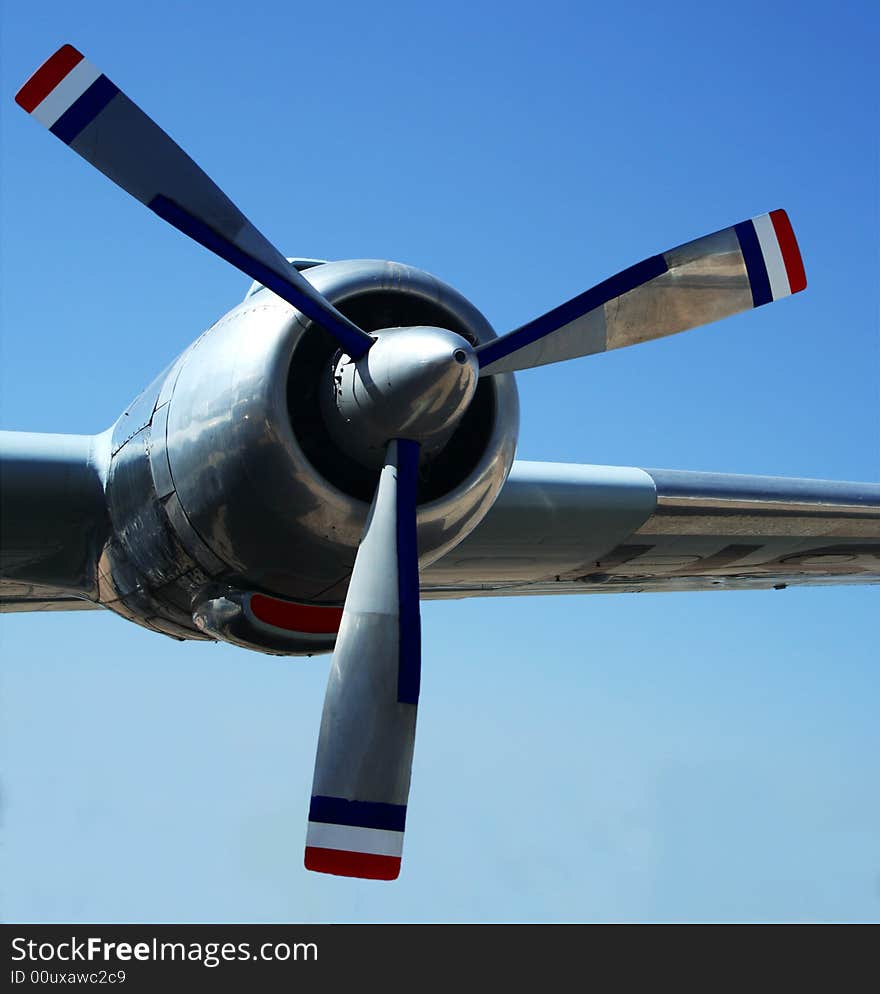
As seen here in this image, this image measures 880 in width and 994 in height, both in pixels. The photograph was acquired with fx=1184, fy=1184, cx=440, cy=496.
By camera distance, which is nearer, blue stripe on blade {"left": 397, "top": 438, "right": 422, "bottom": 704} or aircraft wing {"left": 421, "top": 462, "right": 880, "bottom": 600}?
blue stripe on blade {"left": 397, "top": 438, "right": 422, "bottom": 704}

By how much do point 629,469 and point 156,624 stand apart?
4199 millimetres

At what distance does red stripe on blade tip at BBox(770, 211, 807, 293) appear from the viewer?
7.04 metres

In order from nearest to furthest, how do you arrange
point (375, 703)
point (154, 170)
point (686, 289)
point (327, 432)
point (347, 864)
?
point (347, 864)
point (375, 703)
point (154, 170)
point (327, 432)
point (686, 289)

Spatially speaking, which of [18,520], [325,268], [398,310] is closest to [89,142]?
[325,268]

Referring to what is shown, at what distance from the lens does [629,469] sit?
995 cm

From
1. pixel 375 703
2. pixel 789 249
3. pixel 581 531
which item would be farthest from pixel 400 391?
pixel 581 531

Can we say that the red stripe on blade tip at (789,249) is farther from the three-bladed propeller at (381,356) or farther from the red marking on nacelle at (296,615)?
the red marking on nacelle at (296,615)

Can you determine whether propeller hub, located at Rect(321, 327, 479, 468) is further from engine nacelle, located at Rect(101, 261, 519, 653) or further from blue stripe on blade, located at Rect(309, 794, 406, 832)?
blue stripe on blade, located at Rect(309, 794, 406, 832)

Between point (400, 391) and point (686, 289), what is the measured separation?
2.06 m

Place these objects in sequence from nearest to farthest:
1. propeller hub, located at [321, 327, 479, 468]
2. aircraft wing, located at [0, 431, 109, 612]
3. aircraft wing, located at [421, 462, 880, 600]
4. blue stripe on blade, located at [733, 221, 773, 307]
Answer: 1. propeller hub, located at [321, 327, 479, 468]
2. blue stripe on blade, located at [733, 221, 773, 307]
3. aircraft wing, located at [0, 431, 109, 612]
4. aircraft wing, located at [421, 462, 880, 600]

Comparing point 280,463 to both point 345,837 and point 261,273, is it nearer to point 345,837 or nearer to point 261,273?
point 261,273

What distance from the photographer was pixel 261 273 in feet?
20.9

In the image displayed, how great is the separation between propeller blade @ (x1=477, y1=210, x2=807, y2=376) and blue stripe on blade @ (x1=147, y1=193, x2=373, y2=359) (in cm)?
112

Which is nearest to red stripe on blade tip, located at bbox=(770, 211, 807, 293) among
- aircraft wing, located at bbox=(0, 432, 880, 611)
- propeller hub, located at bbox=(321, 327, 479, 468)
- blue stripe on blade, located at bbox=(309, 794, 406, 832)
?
propeller hub, located at bbox=(321, 327, 479, 468)
